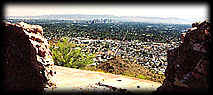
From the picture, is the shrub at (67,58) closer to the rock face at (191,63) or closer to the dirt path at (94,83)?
the dirt path at (94,83)

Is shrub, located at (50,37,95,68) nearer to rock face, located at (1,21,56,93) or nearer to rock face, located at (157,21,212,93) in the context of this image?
rock face, located at (1,21,56,93)

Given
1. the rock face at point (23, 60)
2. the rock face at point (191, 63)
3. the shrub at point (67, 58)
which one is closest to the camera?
the rock face at point (191, 63)

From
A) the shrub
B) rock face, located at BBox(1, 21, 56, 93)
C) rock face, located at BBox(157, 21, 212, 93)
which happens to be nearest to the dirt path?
rock face, located at BBox(1, 21, 56, 93)

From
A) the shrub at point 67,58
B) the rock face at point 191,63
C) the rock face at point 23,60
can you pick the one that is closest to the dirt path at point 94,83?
the rock face at point 23,60

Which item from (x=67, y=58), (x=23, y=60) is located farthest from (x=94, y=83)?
(x=67, y=58)

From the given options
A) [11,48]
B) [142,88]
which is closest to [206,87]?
[142,88]

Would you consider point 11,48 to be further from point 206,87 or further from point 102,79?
point 206,87
